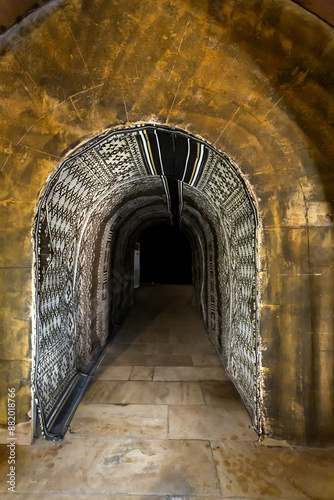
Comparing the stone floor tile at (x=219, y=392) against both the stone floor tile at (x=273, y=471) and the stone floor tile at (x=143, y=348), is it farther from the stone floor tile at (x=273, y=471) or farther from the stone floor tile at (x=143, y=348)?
the stone floor tile at (x=143, y=348)

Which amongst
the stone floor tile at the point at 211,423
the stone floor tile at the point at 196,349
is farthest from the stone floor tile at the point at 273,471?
the stone floor tile at the point at 196,349

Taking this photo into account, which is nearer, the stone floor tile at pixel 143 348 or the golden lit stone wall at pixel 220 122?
the golden lit stone wall at pixel 220 122

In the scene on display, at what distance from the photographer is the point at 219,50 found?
7.32ft

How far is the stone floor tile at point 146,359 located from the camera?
4344 millimetres

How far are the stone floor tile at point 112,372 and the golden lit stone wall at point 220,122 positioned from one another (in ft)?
4.83

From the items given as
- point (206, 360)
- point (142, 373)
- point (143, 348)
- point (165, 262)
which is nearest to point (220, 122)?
point (142, 373)

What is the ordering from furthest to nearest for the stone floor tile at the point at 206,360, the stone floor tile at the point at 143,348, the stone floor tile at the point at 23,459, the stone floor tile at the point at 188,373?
the stone floor tile at the point at 143,348 → the stone floor tile at the point at 206,360 → the stone floor tile at the point at 188,373 → the stone floor tile at the point at 23,459

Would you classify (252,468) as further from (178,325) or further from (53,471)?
(178,325)

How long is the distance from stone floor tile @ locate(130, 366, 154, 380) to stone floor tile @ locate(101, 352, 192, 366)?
16cm

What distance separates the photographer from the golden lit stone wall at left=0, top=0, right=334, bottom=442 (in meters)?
2.17

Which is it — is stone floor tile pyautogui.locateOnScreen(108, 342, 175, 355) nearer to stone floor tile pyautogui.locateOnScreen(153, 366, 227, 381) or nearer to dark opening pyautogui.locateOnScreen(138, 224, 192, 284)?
stone floor tile pyautogui.locateOnScreen(153, 366, 227, 381)

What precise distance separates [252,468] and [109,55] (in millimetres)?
3753

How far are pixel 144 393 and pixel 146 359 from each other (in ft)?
3.65

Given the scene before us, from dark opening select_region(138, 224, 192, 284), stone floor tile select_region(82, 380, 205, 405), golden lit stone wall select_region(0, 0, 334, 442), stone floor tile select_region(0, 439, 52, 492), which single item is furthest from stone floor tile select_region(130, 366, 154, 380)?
dark opening select_region(138, 224, 192, 284)
